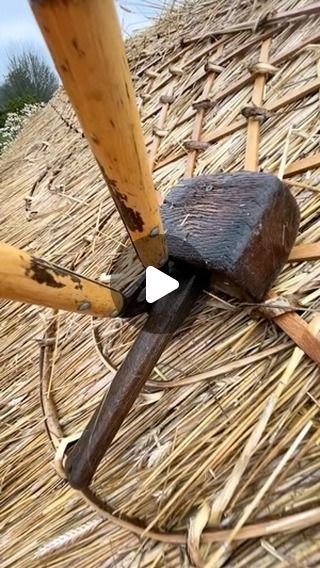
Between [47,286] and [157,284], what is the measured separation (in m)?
0.14

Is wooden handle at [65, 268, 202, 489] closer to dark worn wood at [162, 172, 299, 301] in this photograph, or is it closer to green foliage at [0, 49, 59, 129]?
dark worn wood at [162, 172, 299, 301]

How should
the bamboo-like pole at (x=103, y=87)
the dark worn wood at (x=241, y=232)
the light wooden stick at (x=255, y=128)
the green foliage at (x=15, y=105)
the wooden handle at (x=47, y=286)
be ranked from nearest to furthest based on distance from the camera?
the bamboo-like pole at (x=103, y=87) < the wooden handle at (x=47, y=286) < the dark worn wood at (x=241, y=232) < the light wooden stick at (x=255, y=128) < the green foliage at (x=15, y=105)

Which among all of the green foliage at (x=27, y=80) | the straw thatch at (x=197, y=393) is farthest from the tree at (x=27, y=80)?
the straw thatch at (x=197, y=393)

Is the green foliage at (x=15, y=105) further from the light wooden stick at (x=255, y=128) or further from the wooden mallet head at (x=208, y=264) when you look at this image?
the wooden mallet head at (x=208, y=264)

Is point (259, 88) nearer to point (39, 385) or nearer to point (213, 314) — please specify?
point (213, 314)

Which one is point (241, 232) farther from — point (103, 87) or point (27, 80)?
point (27, 80)

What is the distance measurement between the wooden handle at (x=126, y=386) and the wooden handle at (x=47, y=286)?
68mm

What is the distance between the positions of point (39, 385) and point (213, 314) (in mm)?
347

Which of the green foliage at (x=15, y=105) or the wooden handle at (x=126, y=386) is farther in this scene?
the green foliage at (x=15, y=105)

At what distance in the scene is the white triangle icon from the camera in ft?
1.86

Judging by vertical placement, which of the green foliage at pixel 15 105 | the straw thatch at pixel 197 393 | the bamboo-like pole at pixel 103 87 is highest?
the green foliage at pixel 15 105

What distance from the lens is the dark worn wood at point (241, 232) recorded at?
1.86ft

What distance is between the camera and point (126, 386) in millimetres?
576

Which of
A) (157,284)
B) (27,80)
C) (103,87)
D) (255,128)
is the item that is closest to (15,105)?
(27,80)
